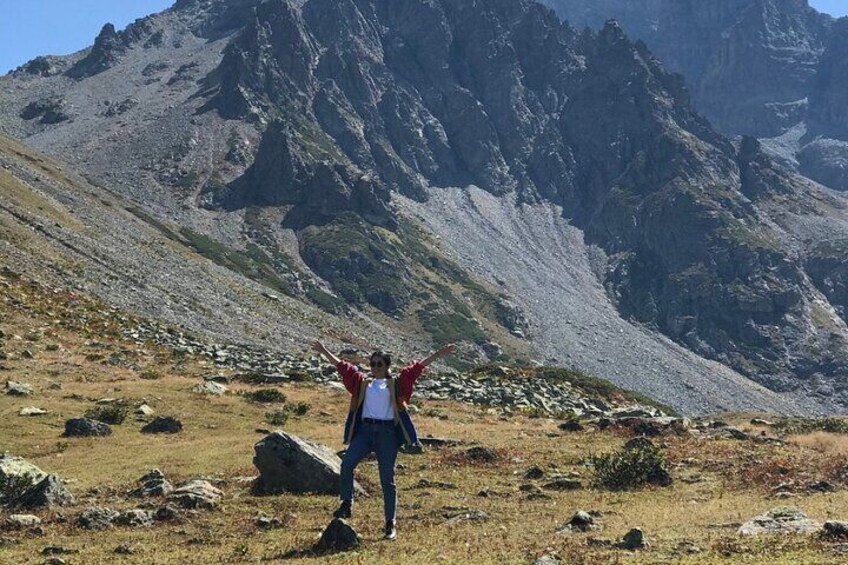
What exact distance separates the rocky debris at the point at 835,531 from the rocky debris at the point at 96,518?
14836 millimetres

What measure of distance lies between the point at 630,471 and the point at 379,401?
1180 centimetres

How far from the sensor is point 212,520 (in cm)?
1881

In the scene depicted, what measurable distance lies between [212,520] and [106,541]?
2.90 metres

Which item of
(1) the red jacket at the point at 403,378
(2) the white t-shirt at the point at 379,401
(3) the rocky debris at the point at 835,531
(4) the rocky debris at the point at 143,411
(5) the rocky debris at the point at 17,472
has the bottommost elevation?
(4) the rocky debris at the point at 143,411

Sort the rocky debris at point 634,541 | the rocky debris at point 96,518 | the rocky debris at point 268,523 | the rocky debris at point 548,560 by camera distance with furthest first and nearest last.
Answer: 1. the rocky debris at point 268,523
2. the rocky debris at point 96,518
3. the rocky debris at point 634,541
4. the rocky debris at point 548,560

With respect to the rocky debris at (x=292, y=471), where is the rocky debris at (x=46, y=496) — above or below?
below

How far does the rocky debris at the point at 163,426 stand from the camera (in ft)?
109

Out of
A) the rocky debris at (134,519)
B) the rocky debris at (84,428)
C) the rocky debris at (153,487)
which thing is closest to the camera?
the rocky debris at (134,519)

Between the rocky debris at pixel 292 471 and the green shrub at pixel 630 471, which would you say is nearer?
the rocky debris at pixel 292 471

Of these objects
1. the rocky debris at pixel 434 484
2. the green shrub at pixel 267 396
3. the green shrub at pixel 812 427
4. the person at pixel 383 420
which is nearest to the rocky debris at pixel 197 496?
the person at pixel 383 420

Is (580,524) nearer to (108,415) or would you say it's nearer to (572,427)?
(572,427)

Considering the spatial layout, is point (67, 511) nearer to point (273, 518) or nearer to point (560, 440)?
point (273, 518)

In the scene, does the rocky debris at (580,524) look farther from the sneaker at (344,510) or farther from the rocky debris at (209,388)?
the rocky debris at (209,388)

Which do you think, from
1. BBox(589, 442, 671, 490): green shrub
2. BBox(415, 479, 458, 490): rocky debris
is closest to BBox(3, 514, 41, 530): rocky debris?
BBox(415, 479, 458, 490): rocky debris
